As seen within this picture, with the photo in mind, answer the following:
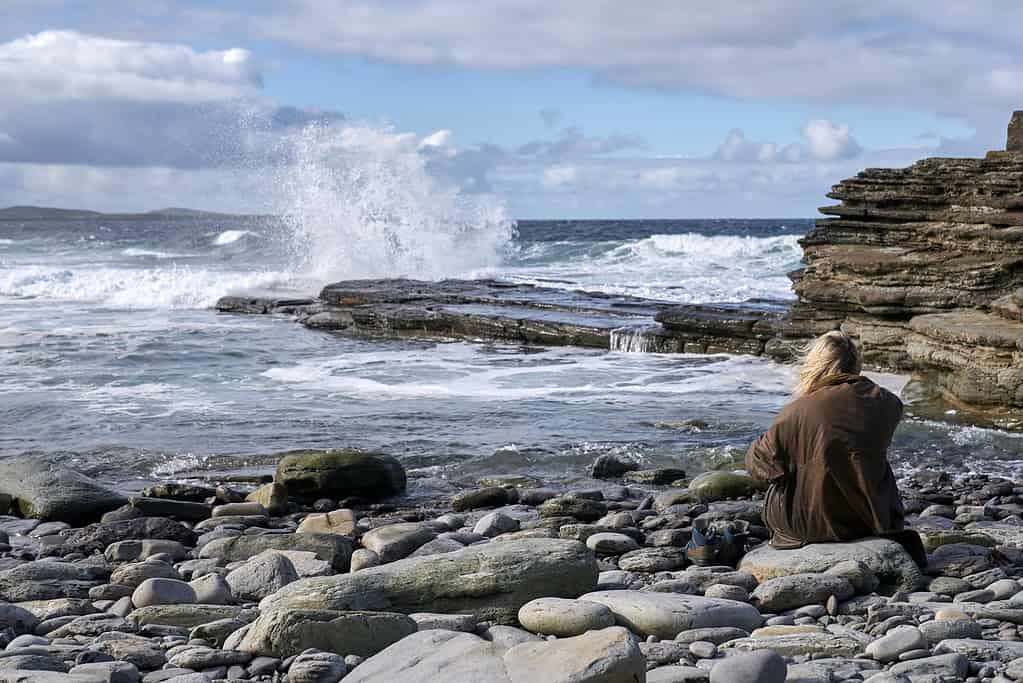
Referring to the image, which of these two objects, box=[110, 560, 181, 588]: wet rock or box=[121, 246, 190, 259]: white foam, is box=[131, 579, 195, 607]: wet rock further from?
box=[121, 246, 190, 259]: white foam

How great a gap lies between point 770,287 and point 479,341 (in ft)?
37.3

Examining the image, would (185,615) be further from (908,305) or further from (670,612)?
(908,305)

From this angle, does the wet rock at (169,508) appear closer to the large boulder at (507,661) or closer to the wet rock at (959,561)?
the large boulder at (507,661)

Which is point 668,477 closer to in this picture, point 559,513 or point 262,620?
point 559,513

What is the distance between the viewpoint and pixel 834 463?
5.39 meters

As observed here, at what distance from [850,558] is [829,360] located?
3.02ft

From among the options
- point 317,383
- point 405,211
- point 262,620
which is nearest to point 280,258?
point 405,211

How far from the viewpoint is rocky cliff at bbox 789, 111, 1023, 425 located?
11727 mm

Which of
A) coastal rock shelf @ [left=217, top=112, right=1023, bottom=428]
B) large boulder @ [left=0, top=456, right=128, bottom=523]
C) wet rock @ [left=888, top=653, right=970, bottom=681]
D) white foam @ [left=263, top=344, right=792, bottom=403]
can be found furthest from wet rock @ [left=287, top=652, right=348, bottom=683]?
white foam @ [left=263, top=344, right=792, bottom=403]

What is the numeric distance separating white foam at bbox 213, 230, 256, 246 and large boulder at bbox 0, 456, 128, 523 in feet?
167

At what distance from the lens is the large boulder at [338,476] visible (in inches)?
324

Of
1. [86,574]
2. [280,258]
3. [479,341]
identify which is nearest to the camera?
[86,574]

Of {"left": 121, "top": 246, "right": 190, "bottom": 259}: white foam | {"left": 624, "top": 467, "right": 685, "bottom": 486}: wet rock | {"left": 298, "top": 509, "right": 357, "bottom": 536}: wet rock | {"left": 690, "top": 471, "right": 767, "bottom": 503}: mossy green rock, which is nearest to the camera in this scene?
{"left": 298, "top": 509, "right": 357, "bottom": 536}: wet rock

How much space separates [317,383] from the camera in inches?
562
